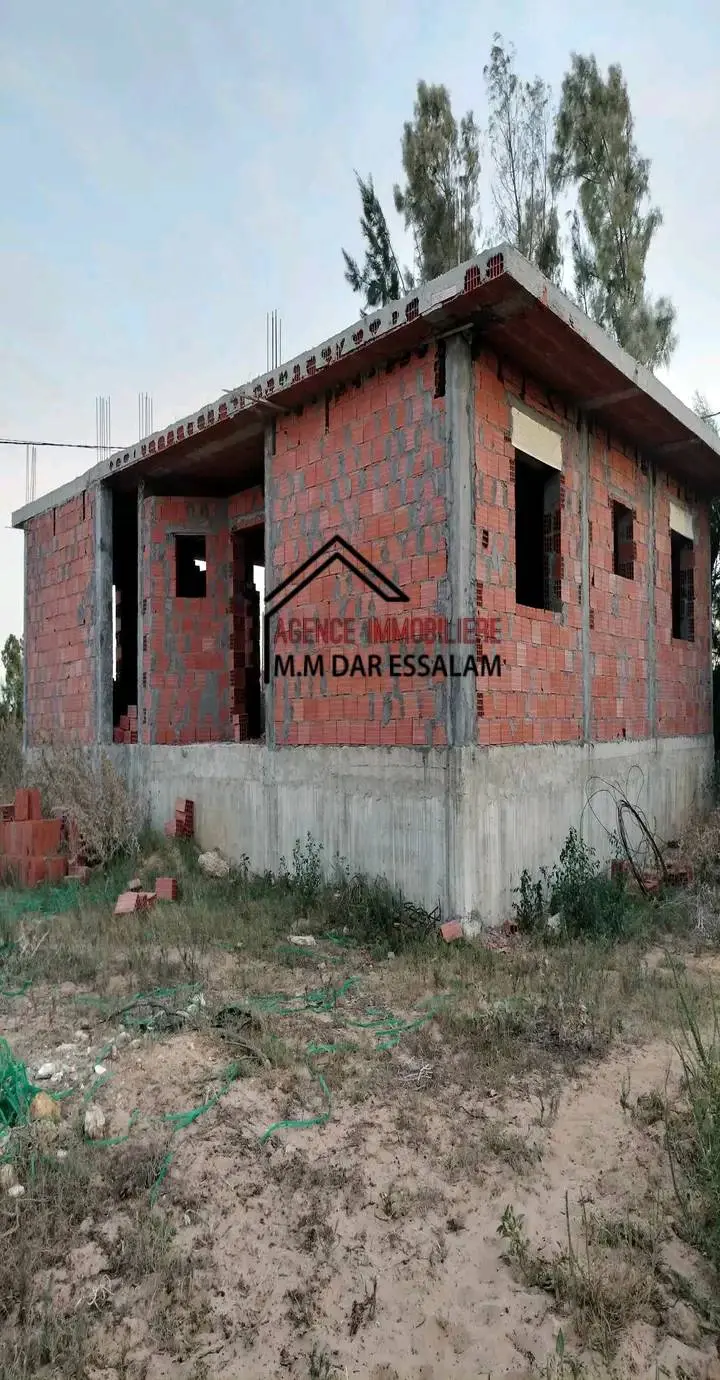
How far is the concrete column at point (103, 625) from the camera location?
892 cm

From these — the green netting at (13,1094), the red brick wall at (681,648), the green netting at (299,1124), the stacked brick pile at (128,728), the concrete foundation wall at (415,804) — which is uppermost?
the red brick wall at (681,648)

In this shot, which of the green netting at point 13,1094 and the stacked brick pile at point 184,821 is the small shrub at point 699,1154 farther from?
the stacked brick pile at point 184,821

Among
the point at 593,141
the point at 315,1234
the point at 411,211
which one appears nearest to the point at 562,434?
the point at 315,1234

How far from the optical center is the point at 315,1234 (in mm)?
2443

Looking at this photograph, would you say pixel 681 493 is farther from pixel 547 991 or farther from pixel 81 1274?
pixel 81 1274

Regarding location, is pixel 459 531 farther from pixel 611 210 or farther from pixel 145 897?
pixel 611 210

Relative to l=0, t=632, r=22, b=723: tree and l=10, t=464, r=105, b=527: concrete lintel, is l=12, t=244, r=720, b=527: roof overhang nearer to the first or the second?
l=10, t=464, r=105, b=527: concrete lintel

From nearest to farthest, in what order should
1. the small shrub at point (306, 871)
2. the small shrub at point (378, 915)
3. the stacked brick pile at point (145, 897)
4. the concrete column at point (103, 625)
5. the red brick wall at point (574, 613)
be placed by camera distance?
the small shrub at point (378, 915) < the red brick wall at point (574, 613) < the stacked brick pile at point (145, 897) < the small shrub at point (306, 871) < the concrete column at point (103, 625)

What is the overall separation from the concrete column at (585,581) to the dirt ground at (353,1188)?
9.72 feet

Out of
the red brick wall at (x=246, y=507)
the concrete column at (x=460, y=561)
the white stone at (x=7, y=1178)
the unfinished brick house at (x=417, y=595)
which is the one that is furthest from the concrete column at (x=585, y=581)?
the white stone at (x=7, y=1178)

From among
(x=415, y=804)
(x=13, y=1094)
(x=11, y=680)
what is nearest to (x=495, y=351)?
(x=415, y=804)

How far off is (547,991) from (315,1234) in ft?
7.16

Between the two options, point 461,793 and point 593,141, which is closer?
point 461,793

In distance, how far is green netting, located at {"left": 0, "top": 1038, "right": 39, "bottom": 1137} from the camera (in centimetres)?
297
